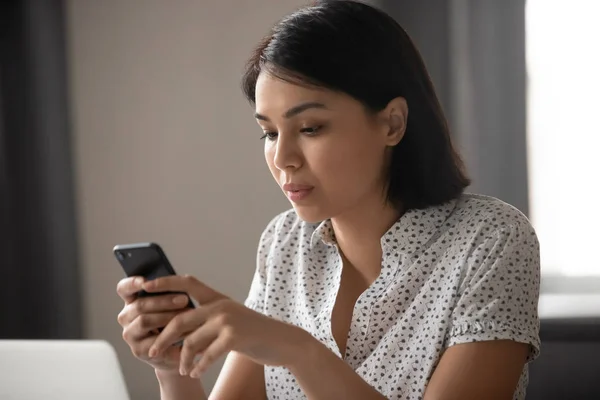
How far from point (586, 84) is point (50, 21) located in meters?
1.92

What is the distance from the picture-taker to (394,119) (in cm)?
151

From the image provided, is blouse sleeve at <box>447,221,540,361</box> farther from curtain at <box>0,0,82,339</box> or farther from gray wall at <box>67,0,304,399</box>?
curtain at <box>0,0,82,339</box>

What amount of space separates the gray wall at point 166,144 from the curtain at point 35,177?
9 centimetres

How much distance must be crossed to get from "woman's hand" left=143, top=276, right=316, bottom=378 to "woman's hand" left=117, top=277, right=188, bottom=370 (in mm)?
19

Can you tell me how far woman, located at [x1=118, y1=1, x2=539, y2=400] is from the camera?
1.33 m

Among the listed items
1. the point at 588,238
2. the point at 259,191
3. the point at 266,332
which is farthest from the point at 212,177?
the point at 266,332

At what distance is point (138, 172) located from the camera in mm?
3172

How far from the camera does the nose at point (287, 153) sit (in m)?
1.43

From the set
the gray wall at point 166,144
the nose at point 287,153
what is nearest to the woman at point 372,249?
the nose at point 287,153

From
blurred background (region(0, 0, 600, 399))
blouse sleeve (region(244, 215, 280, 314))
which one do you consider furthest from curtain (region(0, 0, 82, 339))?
blouse sleeve (region(244, 215, 280, 314))

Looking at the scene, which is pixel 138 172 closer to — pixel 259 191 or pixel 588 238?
pixel 259 191

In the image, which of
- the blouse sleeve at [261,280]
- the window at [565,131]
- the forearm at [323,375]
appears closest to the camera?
the forearm at [323,375]

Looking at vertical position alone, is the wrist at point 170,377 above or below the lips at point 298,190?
below

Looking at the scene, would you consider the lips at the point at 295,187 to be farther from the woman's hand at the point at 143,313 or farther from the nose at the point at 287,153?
the woman's hand at the point at 143,313
